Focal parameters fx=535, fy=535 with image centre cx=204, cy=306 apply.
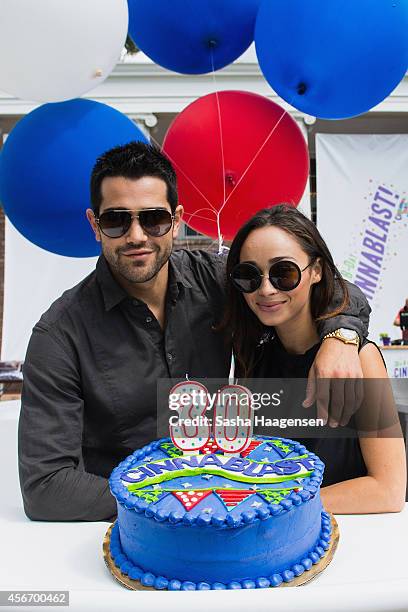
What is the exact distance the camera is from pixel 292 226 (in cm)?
160

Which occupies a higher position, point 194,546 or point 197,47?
point 197,47

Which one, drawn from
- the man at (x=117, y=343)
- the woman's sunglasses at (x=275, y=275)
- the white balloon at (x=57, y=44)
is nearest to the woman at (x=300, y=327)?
the woman's sunglasses at (x=275, y=275)

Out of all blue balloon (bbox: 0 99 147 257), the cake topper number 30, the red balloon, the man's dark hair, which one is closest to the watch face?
the cake topper number 30

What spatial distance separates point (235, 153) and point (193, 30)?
543 millimetres

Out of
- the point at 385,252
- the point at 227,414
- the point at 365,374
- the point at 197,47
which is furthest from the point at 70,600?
the point at 385,252

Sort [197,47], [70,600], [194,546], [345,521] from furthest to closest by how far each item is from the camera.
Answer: [197,47], [345,521], [194,546], [70,600]

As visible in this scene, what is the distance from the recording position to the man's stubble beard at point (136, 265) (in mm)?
1682

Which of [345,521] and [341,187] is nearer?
[345,521]

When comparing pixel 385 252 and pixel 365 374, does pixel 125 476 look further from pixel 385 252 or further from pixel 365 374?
pixel 385 252

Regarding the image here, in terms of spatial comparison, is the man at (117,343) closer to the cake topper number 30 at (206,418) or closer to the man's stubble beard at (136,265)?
the man's stubble beard at (136,265)

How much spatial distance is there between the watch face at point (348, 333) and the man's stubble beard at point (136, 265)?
0.60 m

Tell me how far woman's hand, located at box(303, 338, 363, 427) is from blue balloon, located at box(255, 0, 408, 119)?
1195mm

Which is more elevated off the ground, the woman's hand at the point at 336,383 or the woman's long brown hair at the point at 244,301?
the woman's long brown hair at the point at 244,301

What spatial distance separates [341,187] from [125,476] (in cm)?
491
